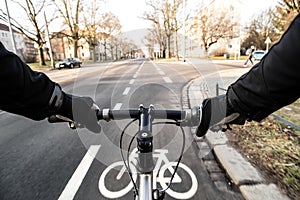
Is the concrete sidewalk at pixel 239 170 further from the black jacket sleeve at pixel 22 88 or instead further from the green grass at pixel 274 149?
the black jacket sleeve at pixel 22 88

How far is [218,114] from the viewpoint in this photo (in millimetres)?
988

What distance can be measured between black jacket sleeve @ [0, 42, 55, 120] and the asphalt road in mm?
781

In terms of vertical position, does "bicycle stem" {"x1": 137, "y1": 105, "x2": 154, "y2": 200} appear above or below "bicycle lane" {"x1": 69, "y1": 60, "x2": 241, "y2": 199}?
above

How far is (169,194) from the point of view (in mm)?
2438

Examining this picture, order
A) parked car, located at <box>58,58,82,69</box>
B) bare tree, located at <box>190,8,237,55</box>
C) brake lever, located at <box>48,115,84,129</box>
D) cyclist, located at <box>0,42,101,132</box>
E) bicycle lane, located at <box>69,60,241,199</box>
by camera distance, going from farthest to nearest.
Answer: parked car, located at <box>58,58,82,69</box> < bare tree, located at <box>190,8,237,55</box> < bicycle lane, located at <box>69,60,241,199</box> < brake lever, located at <box>48,115,84,129</box> < cyclist, located at <box>0,42,101,132</box>

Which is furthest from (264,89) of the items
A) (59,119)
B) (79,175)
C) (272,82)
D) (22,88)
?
(79,175)

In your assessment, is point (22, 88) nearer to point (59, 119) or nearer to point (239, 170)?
point (59, 119)

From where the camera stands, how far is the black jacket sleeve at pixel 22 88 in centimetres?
65

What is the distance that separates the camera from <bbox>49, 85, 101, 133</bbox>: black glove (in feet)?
3.08

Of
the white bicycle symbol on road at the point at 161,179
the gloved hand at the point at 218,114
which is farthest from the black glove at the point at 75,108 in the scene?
the white bicycle symbol on road at the point at 161,179

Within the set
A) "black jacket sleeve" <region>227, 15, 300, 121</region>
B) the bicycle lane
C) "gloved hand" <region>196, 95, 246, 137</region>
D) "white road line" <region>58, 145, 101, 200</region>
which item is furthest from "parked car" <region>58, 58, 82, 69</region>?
"black jacket sleeve" <region>227, 15, 300, 121</region>

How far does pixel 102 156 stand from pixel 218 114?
9.13 feet

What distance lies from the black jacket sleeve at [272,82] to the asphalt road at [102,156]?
0.81 metres

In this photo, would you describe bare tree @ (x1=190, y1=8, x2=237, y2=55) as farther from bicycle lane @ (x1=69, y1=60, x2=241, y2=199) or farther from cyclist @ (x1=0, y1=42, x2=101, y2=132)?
cyclist @ (x1=0, y1=42, x2=101, y2=132)
